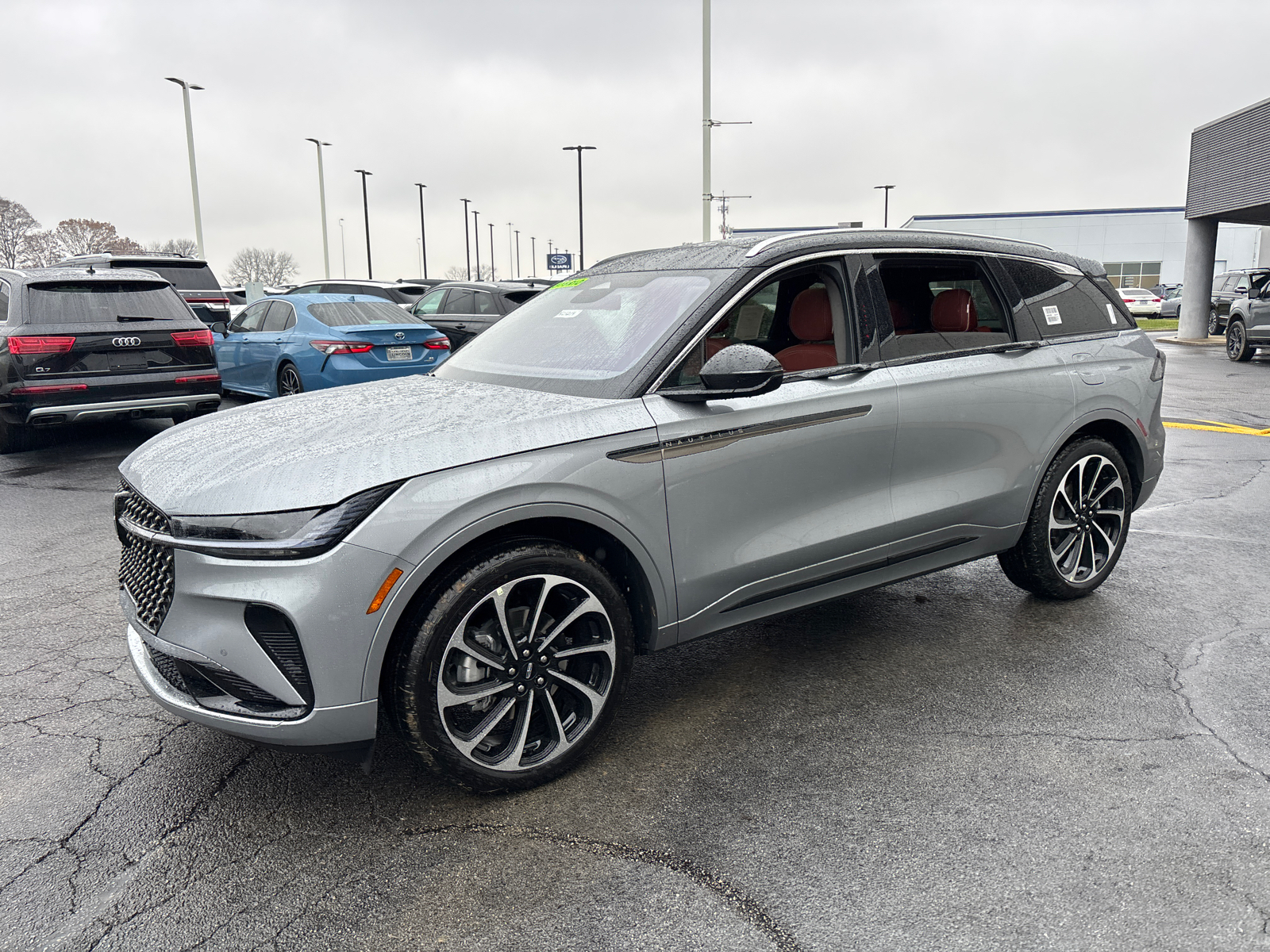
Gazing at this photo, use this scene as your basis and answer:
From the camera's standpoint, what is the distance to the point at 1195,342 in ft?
85.0

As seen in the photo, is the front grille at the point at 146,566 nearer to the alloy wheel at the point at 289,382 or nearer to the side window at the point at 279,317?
the alloy wheel at the point at 289,382

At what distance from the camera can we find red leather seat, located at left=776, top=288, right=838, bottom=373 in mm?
3832

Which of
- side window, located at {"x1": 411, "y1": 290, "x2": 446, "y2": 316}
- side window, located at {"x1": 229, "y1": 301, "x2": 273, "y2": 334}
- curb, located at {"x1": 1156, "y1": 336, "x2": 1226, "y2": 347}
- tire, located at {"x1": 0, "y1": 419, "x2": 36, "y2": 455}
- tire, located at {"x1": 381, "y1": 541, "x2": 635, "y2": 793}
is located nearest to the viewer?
tire, located at {"x1": 381, "y1": 541, "x2": 635, "y2": 793}

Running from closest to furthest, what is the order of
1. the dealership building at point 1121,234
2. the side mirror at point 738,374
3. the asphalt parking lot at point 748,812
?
the asphalt parking lot at point 748,812 < the side mirror at point 738,374 < the dealership building at point 1121,234

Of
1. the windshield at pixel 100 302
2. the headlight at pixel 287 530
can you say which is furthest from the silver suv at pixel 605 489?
the windshield at pixel 100 302

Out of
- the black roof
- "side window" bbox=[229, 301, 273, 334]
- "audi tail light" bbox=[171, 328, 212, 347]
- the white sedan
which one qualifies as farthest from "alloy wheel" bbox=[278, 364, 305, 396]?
the white sedan

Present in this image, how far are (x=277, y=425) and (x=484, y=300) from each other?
1319cm

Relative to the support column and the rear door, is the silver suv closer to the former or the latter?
the rear door

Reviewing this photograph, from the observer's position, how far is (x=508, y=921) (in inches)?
94.1

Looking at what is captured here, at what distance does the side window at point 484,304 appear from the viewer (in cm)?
1592

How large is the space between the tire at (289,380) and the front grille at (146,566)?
26.1ft

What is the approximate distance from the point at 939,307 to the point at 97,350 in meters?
7.52

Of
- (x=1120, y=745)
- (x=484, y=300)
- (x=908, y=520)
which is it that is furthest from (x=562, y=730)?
(x=484, y=300)

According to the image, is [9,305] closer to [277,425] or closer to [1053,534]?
[277,425]
